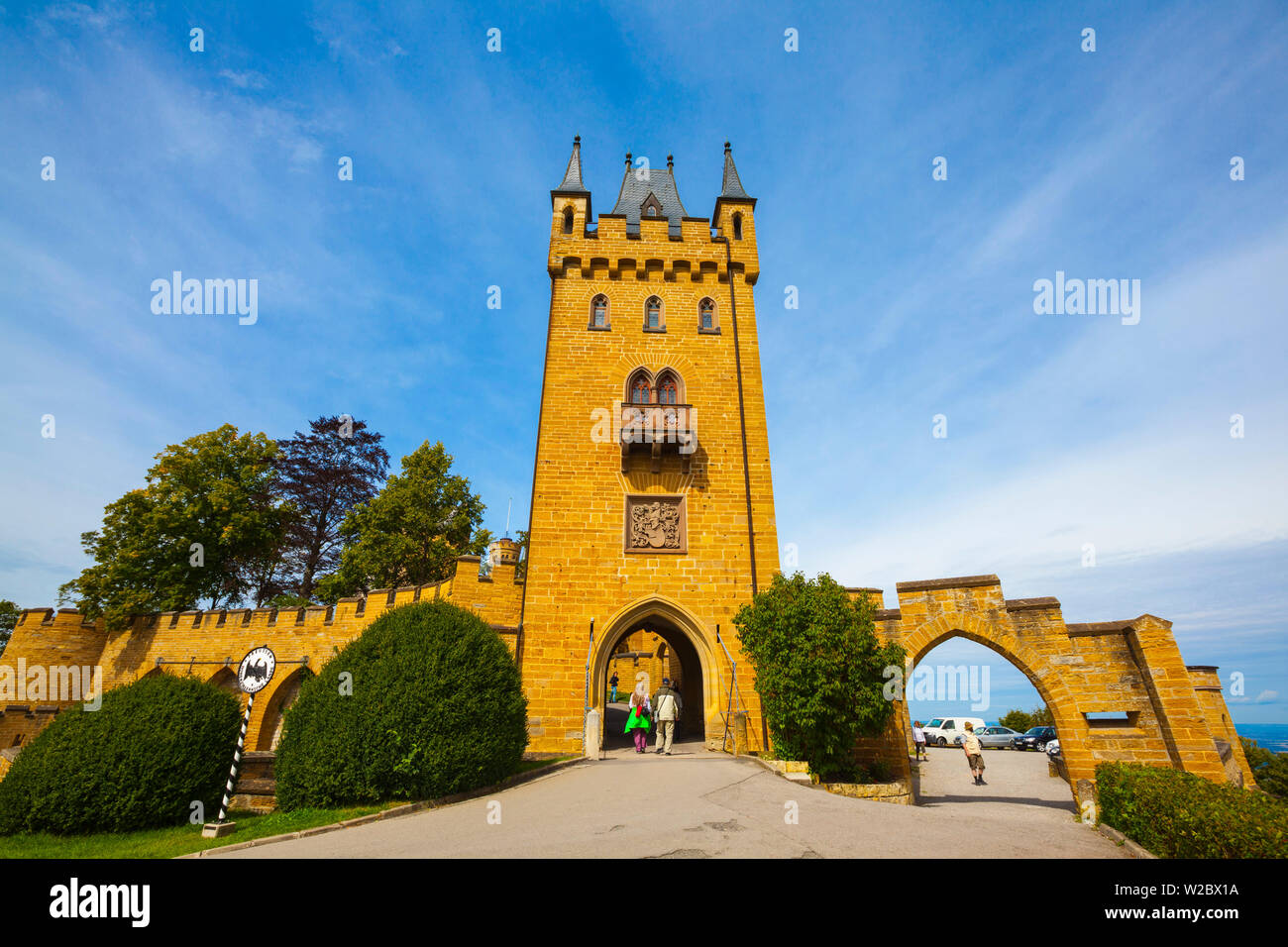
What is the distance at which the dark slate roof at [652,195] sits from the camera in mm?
22556

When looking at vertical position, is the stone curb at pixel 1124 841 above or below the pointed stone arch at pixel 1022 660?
below

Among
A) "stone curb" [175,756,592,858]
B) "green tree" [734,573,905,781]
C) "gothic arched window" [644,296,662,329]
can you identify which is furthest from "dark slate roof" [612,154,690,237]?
"stone curb" [175,756,592,858]

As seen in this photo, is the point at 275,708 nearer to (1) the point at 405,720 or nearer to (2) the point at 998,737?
(1) the point at 405,720

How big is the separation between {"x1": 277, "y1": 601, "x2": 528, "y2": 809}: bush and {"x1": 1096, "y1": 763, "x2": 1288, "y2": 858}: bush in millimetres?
9106

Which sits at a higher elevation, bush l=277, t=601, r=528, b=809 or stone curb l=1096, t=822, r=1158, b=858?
bush l=277, t=601, r=528, b=809

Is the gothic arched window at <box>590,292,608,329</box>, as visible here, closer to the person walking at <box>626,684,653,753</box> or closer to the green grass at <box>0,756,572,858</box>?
the person walking at <box>626,684,653,753</box>

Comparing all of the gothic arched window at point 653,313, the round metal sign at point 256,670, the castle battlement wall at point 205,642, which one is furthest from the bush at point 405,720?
the gothic arched window at point 653,313

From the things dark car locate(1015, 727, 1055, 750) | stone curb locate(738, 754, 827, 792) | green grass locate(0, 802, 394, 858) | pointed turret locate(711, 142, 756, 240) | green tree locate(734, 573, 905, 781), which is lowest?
dark car locate(1015, 727, 1055, 750)

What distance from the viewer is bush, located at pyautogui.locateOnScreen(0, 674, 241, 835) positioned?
8.95 metres

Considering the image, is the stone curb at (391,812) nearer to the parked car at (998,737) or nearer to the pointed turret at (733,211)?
the pointed turret at (733,211)

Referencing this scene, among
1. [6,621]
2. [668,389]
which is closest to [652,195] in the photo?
[668,389]

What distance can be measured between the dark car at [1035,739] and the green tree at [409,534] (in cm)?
2828
